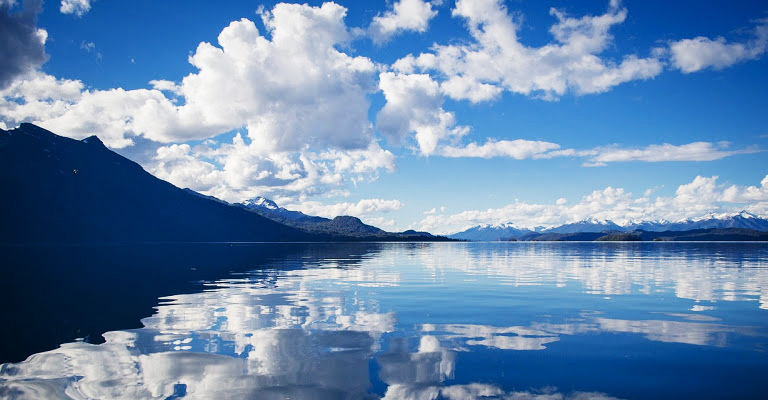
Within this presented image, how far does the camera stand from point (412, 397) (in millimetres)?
15164

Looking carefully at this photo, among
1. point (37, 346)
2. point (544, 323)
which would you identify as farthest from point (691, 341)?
point (37, 346)

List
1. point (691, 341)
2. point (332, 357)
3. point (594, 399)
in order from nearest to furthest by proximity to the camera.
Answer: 1. point (594, 399)
2. point (332, 357)
3. point (691, 341)

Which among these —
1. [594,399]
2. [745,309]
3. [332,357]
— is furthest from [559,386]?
[745,309]

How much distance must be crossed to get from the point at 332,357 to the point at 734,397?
50.9 ft

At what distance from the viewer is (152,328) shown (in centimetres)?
2584

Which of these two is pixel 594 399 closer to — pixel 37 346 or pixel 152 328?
pixel 152 328

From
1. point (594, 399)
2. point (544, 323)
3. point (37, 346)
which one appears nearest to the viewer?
point (594, 399)

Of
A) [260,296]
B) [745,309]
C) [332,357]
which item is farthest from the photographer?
[260,296]

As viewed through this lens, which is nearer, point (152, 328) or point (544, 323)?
point (152, 328)

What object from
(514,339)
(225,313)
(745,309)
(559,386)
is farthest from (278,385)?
(745,309)

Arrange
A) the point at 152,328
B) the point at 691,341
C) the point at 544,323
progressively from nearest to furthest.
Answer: the point at 691,341
the point at 152,328
the point at 544,323

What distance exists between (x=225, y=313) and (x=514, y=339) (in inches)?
781

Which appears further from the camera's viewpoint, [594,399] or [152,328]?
[152,328]

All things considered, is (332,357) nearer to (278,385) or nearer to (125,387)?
(278,385)
